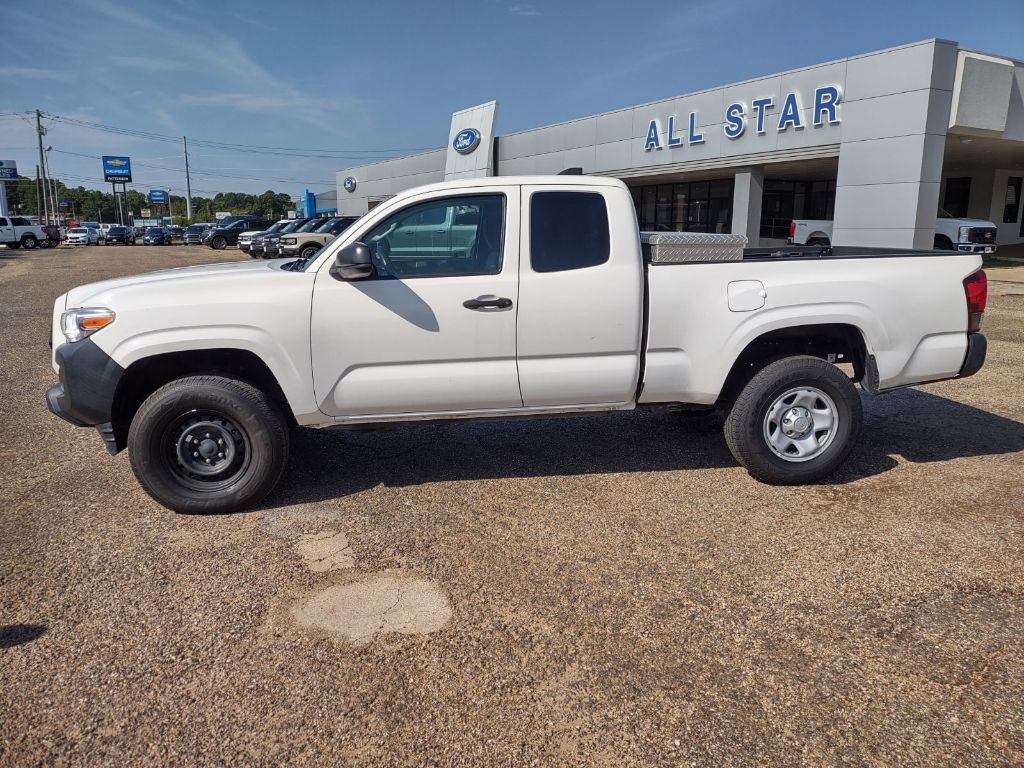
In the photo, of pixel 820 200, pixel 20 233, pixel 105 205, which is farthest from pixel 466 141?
pixel 105 205

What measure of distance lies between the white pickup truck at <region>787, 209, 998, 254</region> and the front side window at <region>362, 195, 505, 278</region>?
19.7 metres

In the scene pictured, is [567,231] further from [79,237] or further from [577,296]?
[79,237]

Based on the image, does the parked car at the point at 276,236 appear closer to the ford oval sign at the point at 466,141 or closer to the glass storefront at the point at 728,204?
the ford oval sign at the point at 466,141

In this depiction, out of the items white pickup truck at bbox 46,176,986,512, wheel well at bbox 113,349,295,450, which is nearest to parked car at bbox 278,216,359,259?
wheel well at bbox 113,349,295,450

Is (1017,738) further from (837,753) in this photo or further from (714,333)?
(714,333)

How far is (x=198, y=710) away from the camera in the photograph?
275cm

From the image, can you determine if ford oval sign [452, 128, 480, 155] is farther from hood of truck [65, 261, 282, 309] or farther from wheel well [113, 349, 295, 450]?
wheel well [113, 349, 295, 450]

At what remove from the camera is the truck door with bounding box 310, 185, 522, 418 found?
4.40 meters

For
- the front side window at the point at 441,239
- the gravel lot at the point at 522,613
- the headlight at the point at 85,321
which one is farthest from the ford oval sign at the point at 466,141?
the headlight at the point at 85,321

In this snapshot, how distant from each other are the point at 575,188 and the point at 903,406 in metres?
4.21

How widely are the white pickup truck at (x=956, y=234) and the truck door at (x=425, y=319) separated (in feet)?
64.9

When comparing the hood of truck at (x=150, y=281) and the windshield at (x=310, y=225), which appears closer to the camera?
the hood of truck at (x=150, y=281)

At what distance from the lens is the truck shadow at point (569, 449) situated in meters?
5.20

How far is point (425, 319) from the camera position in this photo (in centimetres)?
443
